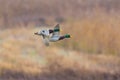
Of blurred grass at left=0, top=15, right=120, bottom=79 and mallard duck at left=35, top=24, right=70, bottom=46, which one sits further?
blurred grass at left=0, top=15, right=120, bottom=79

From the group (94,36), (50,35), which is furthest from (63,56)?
(50,35)

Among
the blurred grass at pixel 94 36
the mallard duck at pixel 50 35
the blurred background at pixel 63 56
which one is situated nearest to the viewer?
the mallard duck at pixel 50 35

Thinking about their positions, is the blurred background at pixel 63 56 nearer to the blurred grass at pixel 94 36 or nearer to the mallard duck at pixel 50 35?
the blurred grass at pixel 94 36

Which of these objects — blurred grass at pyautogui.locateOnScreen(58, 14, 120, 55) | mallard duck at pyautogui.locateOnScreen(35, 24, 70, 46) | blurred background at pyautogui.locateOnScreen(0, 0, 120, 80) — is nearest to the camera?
mallard duck at pyautogui.locateOnScreen(35, 24, 70, 46)

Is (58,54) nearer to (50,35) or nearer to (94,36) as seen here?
(94,36)

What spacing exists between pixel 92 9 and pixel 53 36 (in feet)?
13.5

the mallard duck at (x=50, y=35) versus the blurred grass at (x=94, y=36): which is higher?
the blurred grass at (x=94, y=36)

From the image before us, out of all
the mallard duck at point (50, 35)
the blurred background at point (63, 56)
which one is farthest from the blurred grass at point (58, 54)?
the mallard duck at point (50, 35)

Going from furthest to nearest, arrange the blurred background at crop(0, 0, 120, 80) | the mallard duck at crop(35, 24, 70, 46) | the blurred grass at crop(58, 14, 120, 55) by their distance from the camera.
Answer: the blurred background at crop(0, 0, 120, 80)
the blurred grass at crop(58, 14, 120, 55)
the mallard duck at crop(35, 24, 70, 46)

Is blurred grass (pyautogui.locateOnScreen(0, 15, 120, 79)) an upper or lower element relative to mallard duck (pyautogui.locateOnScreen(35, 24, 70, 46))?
upper

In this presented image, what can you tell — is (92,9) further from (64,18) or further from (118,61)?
(118,61)

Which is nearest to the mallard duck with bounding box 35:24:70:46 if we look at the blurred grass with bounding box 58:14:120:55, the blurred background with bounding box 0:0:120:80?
the blurred grass with bounding box 58:14:120:55

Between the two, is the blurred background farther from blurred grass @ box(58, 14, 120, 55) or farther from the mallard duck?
the mallard duck

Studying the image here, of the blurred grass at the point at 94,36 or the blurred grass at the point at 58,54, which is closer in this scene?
the blurred grass at the point at 94,36
